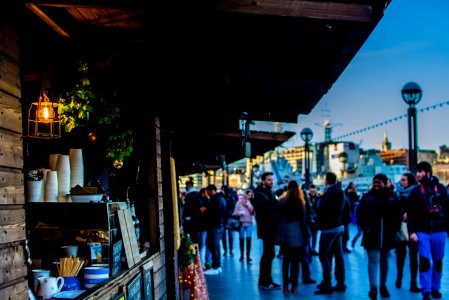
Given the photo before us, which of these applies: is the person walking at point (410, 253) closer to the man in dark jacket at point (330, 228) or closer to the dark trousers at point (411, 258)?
the dark trousers at point (411, 258)

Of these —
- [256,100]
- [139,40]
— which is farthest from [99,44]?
[256,100]

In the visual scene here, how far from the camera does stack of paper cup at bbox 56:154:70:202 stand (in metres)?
5.12

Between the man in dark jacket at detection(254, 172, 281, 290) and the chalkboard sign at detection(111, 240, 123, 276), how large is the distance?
528 centimetres

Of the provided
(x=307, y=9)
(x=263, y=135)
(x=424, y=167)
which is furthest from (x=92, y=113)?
(x=424, y=167)

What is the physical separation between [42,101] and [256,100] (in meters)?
3.41

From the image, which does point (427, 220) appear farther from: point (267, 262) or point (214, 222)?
point (214, 222)

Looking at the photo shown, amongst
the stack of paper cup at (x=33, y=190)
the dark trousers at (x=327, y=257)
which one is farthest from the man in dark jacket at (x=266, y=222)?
the stack of paper cup at (x=33, y=190)

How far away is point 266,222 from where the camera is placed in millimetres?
10227

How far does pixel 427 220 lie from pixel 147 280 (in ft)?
15.0

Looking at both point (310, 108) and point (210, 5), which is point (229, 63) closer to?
point (210, 5)

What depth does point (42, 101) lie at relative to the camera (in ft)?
16.7

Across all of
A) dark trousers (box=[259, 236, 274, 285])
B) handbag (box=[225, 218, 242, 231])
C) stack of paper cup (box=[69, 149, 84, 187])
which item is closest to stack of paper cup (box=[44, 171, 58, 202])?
stack of paper cup (box=[69, 149, 84, 187])

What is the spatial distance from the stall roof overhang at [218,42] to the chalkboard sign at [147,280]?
1867mm

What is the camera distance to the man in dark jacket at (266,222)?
33.0 ft
